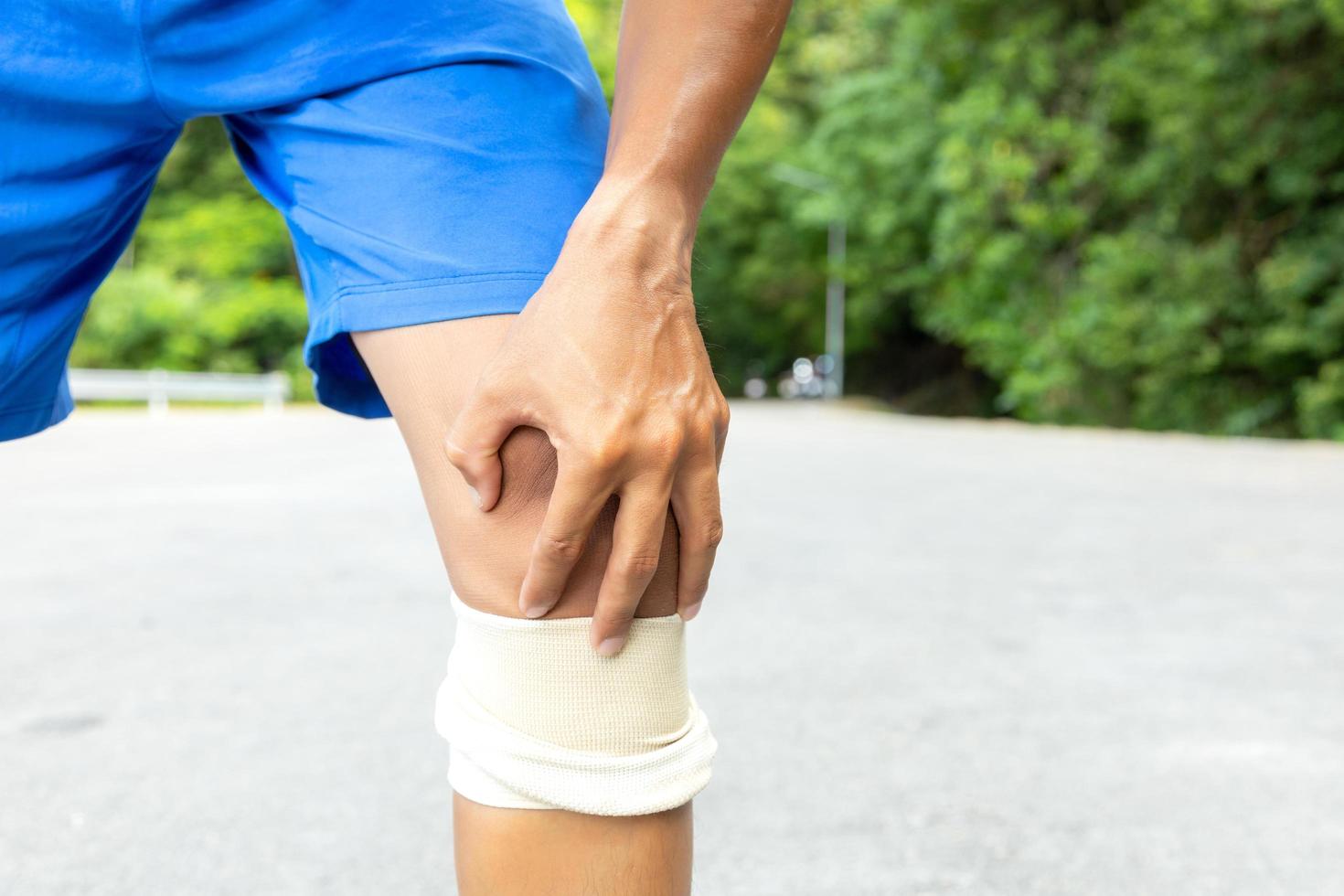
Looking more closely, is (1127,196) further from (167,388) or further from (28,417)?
(28,417)

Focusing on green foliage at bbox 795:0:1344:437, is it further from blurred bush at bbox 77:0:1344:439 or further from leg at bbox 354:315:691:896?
leg at bbox 354:315:691:896

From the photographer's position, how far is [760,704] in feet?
11.7

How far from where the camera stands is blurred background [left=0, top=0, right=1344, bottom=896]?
8.50 feet

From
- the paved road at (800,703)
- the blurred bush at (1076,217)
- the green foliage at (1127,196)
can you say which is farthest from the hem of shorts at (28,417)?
the green foliage at (1127,196)

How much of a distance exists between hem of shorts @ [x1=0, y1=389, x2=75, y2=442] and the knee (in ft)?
1.85

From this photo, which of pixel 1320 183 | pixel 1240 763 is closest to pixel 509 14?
pixel 1240 763

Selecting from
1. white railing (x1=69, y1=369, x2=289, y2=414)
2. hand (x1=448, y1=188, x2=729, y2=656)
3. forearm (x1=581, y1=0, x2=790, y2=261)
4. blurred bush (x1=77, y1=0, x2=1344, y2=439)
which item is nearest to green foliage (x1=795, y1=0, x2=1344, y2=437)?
blurred bush (x1=77, y1=0, x2=1344, y2=439)

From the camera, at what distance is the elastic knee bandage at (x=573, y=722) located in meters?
1.01

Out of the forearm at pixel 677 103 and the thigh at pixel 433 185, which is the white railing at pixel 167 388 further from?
the forearm at pixel 677 103

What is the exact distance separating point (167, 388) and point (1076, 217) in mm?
13876

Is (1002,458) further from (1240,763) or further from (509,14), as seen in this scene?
(509,14)

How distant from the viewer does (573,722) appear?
3.36ft

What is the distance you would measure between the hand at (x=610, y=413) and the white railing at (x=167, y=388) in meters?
19.1

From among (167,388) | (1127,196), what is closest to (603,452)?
(1127,196)
